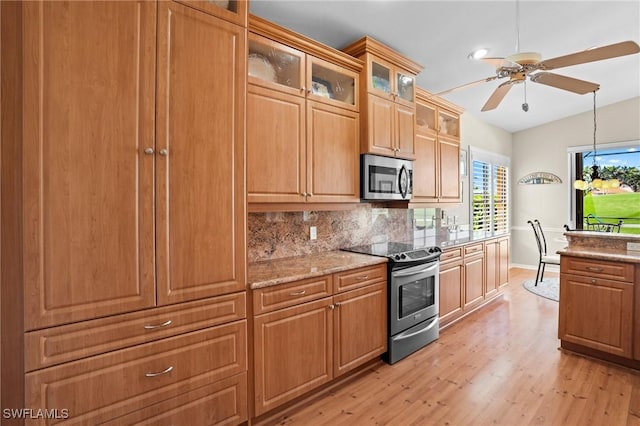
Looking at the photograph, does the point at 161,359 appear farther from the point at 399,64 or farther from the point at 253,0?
the point at 399,64

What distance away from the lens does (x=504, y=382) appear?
8.08ft

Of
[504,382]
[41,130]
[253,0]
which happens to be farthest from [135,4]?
[504,382]

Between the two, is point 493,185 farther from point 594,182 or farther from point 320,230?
point 320,230

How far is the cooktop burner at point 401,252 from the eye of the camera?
274cm

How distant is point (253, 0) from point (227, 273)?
1.88 meters

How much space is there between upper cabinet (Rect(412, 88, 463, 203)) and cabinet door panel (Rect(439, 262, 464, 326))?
0.81 metres

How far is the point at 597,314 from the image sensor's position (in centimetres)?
276

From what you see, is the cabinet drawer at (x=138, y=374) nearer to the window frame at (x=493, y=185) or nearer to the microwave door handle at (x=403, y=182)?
the microwave door handle at (x=403, y=182)

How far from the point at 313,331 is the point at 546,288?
4727 millimetres

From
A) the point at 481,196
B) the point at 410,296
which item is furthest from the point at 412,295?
the point at 481,196

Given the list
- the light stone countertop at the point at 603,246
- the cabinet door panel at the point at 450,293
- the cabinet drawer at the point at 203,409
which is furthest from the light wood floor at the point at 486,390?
the light stone countertop at the point at 603,246

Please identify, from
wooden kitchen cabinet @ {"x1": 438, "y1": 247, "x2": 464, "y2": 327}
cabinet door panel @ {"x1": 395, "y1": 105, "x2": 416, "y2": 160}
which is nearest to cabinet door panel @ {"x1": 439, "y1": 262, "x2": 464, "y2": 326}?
wooden kitchen cabinet @ {"x1": 438, "y1": 247, "x2": 464, "y2": 327}

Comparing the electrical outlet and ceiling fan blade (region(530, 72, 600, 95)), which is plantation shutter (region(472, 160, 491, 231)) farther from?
ceiling fan blade (region(530, 72, 600, 95))

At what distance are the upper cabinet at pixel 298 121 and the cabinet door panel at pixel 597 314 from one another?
218cm
